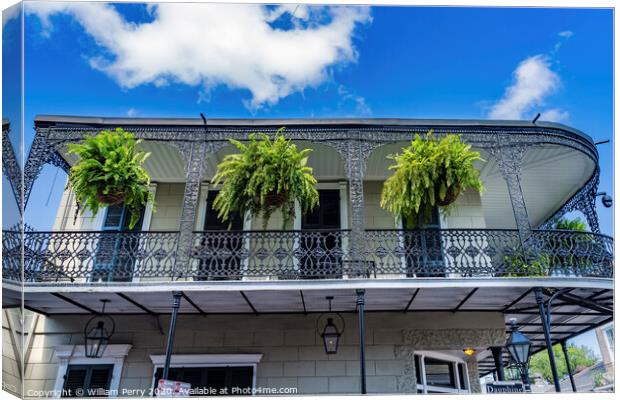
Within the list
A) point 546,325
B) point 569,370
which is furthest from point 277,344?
point 569,370

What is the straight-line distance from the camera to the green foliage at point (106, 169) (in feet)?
19.2

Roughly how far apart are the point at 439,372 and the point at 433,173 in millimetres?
3637

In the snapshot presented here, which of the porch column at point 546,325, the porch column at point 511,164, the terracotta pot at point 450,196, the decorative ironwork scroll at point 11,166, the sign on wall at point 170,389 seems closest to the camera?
the decorative ironwork scroll at point 11,166

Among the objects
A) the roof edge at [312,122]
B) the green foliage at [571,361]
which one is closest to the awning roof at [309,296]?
the green foliage at [571,361]

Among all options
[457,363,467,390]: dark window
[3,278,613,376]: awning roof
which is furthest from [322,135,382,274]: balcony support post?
[457,363,467,390]: dark window

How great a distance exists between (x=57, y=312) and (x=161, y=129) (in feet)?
11.5

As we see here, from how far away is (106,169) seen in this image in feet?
19.1

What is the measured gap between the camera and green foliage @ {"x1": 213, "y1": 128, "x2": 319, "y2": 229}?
232 inches

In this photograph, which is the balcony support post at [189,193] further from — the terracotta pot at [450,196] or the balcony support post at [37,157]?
the terracotta pot at [450,196]

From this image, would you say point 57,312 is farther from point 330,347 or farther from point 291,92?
point 291,92

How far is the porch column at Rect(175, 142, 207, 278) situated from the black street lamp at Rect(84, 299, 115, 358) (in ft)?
5.09

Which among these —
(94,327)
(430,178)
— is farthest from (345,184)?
(94,327)

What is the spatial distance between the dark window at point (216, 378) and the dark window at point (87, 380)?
83 cm

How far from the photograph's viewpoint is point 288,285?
5574 mm
